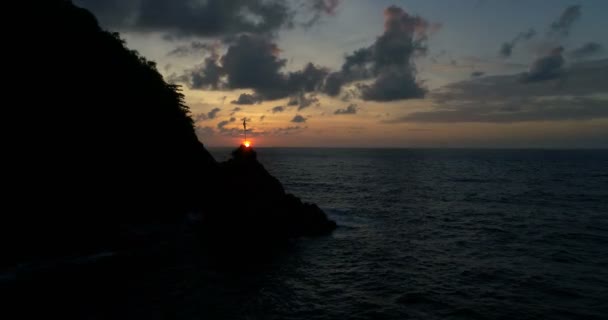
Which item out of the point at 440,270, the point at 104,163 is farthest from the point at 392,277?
the point at 104,163

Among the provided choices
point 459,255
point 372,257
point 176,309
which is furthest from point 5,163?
point 459,255

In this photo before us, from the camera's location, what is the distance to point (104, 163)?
32.5 metres

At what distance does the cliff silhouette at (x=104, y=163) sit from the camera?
2688 centimetres

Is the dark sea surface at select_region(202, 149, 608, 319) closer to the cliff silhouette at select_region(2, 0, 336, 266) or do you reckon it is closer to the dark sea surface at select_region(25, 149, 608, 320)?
the dark sea surface at select_region(25, 149, 608, 320)

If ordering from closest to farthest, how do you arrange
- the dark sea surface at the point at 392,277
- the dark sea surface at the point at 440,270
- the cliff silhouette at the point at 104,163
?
the dark sea surface at the point at 392,277, the dark sea surface at the point at 440,270, the cliff silhouette at the point at 104,163

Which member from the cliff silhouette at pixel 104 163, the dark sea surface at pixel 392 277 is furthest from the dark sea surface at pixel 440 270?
the cliff silhouette at pixel 104 163

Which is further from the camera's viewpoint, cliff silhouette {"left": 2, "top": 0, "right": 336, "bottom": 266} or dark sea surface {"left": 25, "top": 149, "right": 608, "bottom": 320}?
cliff silhouette {"left": 2, "top": 0, "right": 336, "bottom": 266}

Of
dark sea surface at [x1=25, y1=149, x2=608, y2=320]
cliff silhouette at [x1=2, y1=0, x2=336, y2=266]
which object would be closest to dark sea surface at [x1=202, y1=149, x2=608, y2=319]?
dark sea surface at [x1=25, y1=149, x2=608, y2=320]

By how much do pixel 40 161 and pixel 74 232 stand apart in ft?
21.0

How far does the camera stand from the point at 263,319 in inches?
794

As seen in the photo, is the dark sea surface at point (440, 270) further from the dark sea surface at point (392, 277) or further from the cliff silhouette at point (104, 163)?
the cliff silhouette at point (104, 163)

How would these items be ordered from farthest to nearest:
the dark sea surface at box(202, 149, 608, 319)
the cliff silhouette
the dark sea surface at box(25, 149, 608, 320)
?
the cliff silhouette, the dark sea surface at box(202, 149, 608, 319), the dark sea surface at box(25, 149, 608, 320)

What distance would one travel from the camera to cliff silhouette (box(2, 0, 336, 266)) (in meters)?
26.9

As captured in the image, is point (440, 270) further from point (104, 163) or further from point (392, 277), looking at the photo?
point (104, 163)
